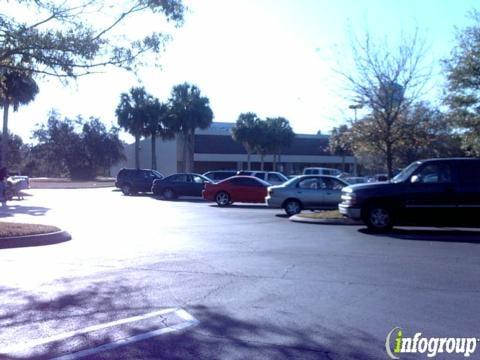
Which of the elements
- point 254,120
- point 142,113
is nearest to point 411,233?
point 142,113

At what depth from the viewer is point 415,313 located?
25.2 ft

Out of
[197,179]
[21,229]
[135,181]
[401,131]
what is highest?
[401,131]

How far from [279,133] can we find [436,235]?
1909 inches

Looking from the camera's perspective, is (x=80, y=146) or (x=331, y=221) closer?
(x=331, y=221)

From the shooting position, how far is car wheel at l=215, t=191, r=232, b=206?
93.7ft

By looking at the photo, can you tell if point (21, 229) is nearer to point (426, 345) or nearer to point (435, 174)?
point (435, 174)

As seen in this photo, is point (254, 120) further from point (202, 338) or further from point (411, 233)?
point (202, 338)

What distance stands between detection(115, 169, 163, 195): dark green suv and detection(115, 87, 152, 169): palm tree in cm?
1508

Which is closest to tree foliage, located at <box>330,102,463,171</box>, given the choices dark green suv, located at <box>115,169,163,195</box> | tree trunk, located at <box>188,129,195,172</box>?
dark green suv, located at <box>115,169,163,195</box>

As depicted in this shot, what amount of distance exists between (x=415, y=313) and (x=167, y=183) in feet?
89.8

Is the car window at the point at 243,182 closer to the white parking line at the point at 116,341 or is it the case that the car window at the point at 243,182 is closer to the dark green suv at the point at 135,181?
the dark green suv at the point at 135,181

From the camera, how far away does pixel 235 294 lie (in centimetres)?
880

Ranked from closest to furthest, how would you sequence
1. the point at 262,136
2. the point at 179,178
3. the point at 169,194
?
1. the point at 169,194
2. the point at 179,178
3. the point at 262,136

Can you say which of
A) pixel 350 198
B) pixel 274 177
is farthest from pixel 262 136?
pixel 350 198
